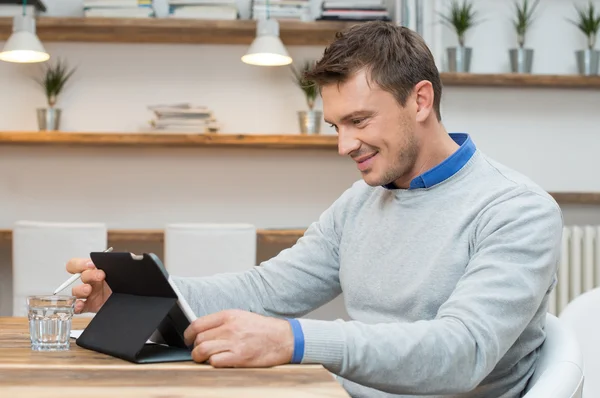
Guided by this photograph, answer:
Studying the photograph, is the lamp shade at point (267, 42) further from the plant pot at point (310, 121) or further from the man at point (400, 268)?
the man at point (400, 268)

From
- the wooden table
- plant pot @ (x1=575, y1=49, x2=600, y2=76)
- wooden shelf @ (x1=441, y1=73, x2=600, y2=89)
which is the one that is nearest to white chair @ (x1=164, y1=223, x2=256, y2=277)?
wooden shelf @ (x1=441, y1=73, x2=600, y2=89)

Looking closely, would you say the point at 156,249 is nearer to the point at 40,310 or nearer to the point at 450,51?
the point at 450,51

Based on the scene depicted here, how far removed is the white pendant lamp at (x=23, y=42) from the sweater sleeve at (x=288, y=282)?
232cm

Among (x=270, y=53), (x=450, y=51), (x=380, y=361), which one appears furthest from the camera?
(x=450, y=51)

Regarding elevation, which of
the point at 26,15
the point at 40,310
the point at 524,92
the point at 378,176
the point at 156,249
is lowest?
the point at 156,249

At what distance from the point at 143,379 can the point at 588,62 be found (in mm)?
3519

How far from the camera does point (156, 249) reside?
13.9 feet

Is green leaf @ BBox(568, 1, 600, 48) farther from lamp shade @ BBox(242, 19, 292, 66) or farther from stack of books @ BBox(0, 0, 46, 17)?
stack of books @ BBox(0, 0, 46, 17)

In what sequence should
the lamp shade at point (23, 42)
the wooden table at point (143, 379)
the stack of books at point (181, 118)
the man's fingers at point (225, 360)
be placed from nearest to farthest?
the wooden table at point (143, 379)
the man's fingers at point (225, 360)
the lamp shade at point (23, 42)
the stack of books at point (181, 118)

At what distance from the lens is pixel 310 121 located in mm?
4059

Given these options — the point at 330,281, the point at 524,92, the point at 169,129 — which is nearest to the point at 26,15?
the point at 169,129

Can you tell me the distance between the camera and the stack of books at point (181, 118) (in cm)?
397

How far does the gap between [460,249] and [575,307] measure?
1.05ft

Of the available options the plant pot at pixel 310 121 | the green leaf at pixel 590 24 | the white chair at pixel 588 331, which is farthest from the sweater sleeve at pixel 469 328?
the green leaf at pixel 590 24
